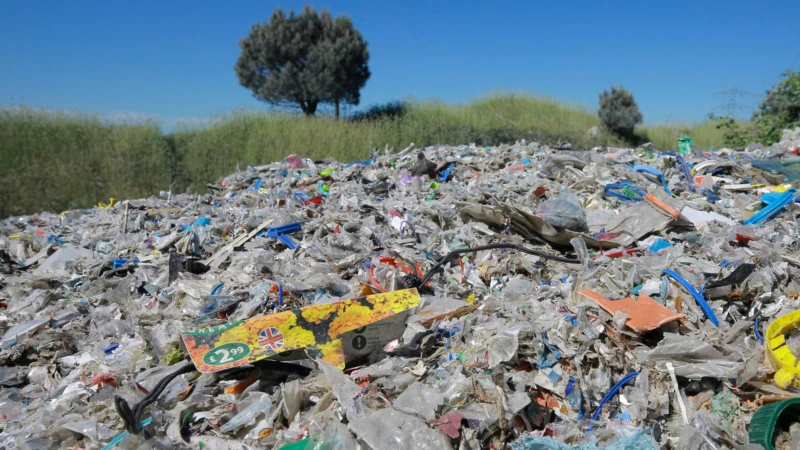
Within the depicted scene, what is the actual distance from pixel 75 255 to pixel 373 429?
3983mm

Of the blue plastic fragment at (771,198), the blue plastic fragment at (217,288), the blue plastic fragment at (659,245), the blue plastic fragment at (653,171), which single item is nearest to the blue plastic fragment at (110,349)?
the blue plastic fragment at (217,288)

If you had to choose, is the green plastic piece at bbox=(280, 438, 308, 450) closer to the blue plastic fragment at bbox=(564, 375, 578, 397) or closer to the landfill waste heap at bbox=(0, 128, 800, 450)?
the landfill waste heap at bbox=(0, 128, 800, 450)

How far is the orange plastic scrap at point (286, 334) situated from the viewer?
220 cm

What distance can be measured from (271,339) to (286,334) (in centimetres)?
7

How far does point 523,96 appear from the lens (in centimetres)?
1800

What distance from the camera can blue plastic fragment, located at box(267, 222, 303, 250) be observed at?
4156 millimetres

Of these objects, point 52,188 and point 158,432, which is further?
point 52,188

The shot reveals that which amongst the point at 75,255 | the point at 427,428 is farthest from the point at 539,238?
the point at 75,255

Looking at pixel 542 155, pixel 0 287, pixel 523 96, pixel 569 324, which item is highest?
pixel 523 96

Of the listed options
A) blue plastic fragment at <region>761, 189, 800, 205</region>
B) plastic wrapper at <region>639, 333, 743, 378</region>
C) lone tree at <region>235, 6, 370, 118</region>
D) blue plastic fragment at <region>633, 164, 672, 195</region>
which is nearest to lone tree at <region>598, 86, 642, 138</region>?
lone tree at <region>235, 6, 370, 118</region>

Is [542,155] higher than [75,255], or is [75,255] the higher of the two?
[542,155]

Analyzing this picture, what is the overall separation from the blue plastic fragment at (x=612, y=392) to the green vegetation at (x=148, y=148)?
755 cm

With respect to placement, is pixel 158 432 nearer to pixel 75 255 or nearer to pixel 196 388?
pixel 196 388

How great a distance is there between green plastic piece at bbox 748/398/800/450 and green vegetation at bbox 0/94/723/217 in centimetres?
796
